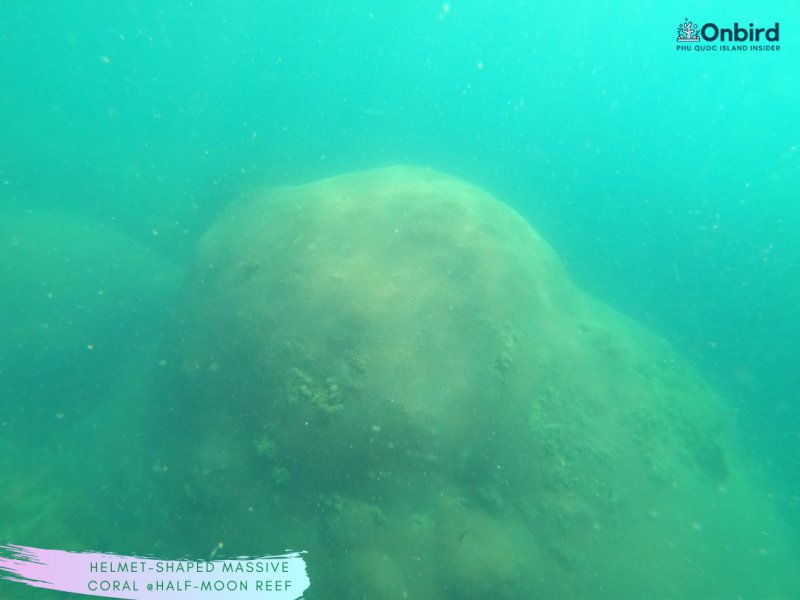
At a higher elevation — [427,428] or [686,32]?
[686,32]

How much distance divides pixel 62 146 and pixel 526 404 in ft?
55.1

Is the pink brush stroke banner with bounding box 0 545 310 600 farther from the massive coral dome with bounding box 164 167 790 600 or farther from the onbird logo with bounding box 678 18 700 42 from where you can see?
the onbird logo with bounding box 678 18 700 42

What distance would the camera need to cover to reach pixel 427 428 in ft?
16.4

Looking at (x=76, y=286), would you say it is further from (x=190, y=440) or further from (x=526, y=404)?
(x=526, y=404)

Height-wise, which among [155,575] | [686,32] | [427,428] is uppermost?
[686,32]

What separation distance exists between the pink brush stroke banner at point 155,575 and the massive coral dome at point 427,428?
10.6 inches

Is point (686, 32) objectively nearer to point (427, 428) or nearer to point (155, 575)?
point (427, 428)

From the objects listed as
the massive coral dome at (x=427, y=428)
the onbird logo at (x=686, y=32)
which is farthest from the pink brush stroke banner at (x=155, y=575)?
the onbird logo at (x=686, y=32)

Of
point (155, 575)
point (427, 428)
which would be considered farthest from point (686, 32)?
point (155, 575)

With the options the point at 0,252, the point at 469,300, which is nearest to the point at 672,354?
the point at 469,300

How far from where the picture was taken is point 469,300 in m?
6.02

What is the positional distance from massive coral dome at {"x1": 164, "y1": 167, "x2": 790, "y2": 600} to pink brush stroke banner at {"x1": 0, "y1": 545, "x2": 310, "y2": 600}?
269 millimetres

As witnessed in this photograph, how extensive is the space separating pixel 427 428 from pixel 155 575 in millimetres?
4258

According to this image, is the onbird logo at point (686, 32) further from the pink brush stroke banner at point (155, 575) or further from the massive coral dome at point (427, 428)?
the pink brush stroke banner at point (155, 575)
